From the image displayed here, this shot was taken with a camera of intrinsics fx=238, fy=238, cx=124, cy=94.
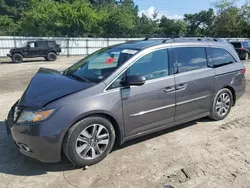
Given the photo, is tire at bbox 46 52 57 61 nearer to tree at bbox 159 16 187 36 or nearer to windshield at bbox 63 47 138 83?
windshield at bbox 63 47 138 83

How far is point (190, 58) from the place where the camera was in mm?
4180

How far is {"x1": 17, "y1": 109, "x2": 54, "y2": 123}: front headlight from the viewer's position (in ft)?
9.39

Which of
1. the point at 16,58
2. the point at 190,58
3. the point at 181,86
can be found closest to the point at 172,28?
the point at 16,58

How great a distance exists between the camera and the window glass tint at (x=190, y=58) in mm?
4008

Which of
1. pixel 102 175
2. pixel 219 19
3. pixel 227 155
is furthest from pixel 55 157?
pixel 219 19

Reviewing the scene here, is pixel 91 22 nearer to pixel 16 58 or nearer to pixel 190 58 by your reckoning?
pixel 16 58

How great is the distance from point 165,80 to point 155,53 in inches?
17.9

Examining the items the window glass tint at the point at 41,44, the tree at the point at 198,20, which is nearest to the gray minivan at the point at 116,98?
the window glass tint at the point at 41,44

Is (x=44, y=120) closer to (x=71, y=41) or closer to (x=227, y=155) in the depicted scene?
(x=227, y=155)

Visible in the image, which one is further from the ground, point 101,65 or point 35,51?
point 101,65

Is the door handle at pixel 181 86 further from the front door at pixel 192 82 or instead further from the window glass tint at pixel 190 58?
the window glass tint at pixel 190 58

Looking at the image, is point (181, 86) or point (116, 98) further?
point (181, 86)

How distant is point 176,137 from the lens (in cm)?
408

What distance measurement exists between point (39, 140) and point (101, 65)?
1511mm
